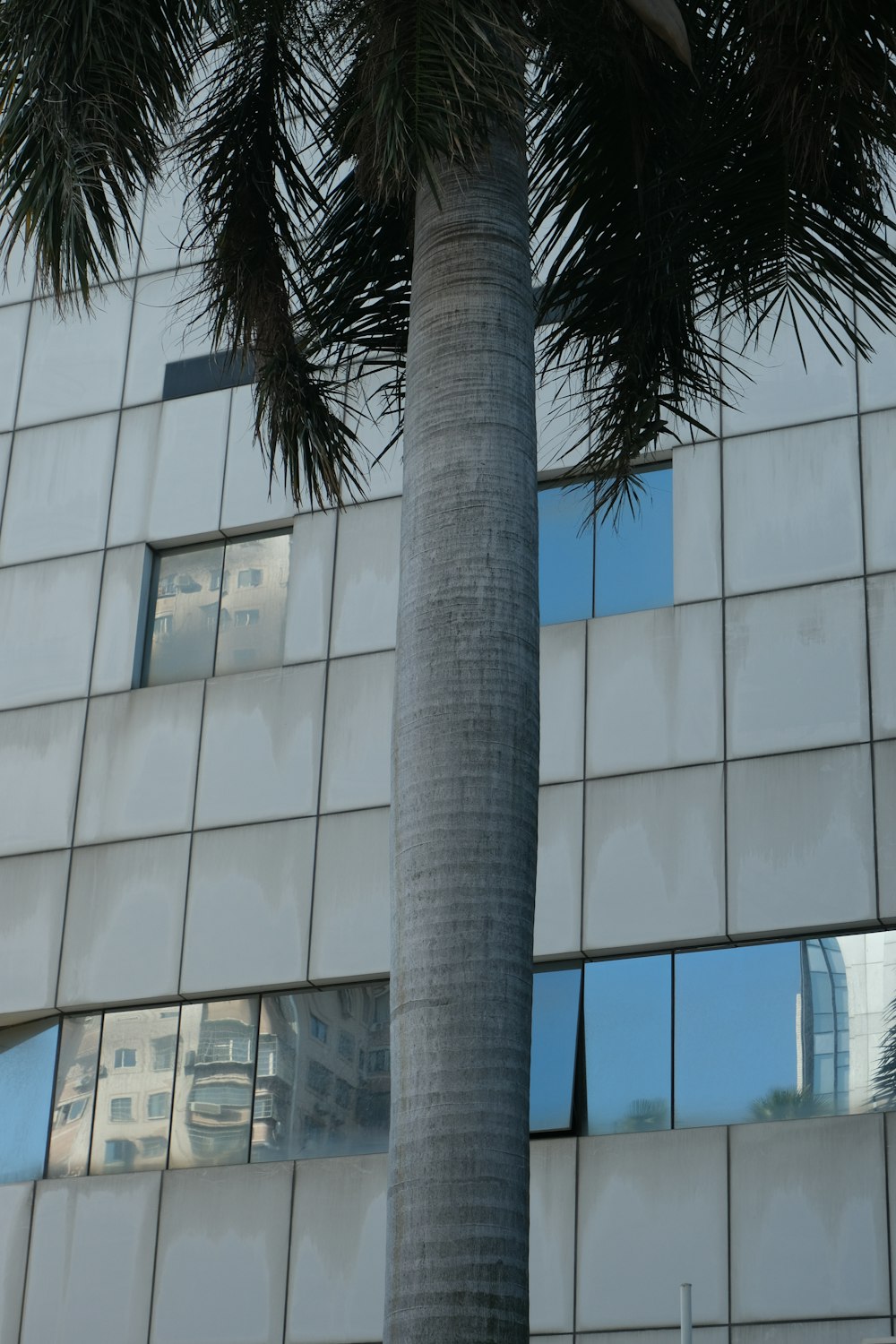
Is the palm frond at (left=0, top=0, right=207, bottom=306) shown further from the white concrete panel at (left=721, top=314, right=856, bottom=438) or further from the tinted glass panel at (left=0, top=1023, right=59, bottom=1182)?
the tinted glass panel at (left=0, top=1023, right=59, bottom=1182)

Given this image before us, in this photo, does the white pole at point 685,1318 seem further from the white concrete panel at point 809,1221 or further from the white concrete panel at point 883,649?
the white concrete panel at point 883,649

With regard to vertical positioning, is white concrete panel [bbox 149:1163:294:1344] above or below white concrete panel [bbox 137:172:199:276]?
below

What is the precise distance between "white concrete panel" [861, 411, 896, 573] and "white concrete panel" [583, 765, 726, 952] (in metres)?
2.65

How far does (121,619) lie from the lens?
23625 mm

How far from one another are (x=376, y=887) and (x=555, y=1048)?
2659mm

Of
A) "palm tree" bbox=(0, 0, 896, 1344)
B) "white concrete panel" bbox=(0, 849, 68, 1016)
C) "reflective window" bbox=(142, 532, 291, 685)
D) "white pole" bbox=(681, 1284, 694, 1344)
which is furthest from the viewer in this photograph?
"reflective window" bbox=(142, 532, 291, 685)

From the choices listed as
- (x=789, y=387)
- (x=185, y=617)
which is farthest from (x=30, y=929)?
(x=789, y=387)

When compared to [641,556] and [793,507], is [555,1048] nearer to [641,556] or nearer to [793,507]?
[641,556]

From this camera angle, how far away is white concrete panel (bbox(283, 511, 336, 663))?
22.4 meters

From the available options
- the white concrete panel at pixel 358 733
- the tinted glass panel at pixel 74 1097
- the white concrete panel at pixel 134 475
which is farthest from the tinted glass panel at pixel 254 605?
the tinted glass panel at pixel 74 1097

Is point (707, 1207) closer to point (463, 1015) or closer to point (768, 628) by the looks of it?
point (768, 628)

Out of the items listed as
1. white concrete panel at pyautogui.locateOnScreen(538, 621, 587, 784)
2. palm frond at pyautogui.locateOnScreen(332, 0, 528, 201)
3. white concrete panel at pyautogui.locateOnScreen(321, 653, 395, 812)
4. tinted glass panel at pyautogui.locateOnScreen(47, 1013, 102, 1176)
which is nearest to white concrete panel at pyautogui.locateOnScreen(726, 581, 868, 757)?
white concrete panel at pyautogui.locateOnScreen(538, 621, 587, 784)

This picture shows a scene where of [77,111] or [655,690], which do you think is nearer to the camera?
[77,111]

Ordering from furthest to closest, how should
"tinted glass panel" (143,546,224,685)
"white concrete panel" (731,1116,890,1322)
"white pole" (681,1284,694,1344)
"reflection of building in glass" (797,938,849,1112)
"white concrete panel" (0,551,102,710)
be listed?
"white concrete panel" (0,551,102,710) < "tinted glass panel" (143,546,224,685) < "reflection of building in glass" (797,938,849,1112) < "white concrete panel" (731,1116,890,1322) < "white pole" (681,1284,694,1344)
